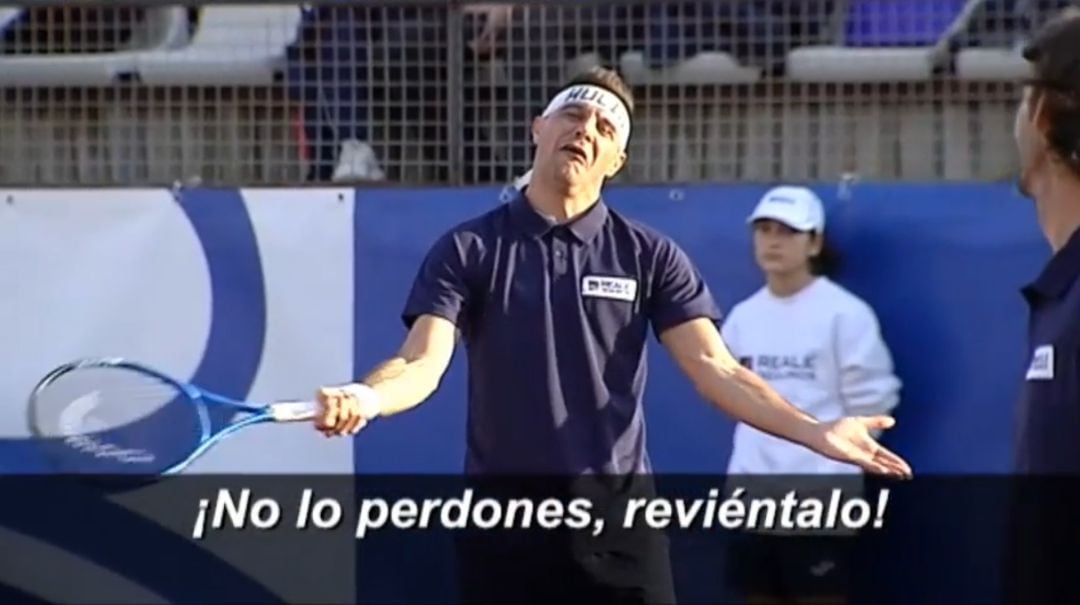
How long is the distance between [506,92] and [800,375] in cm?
125

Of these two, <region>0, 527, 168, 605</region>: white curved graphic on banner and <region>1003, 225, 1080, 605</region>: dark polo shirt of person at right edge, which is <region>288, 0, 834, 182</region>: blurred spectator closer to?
<region>0, 527, 168, 605</region>: white curved graphic on banner

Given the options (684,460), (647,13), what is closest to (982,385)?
(684,460)

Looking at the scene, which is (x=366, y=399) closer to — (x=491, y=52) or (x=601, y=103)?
(x=601, y=103)

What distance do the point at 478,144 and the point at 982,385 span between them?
1.64 m

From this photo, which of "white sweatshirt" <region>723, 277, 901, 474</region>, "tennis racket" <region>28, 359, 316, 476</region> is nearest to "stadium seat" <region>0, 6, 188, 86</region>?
"tennis racket" <region>28, 359, 316, 476</region>

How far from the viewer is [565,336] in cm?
496

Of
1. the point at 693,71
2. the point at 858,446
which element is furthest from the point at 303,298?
the point at 858,446

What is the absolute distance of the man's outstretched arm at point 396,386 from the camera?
171 inches

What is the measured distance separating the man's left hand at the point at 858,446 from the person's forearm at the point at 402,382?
2.67 feet

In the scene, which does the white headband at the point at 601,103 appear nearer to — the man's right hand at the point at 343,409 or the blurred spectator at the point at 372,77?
the man's right hand at the point at 343,409

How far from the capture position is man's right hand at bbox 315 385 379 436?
4.31m

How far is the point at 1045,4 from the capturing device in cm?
672

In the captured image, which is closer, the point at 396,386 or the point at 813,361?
the point at 396,386

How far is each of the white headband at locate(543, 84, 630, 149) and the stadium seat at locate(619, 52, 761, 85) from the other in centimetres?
160
